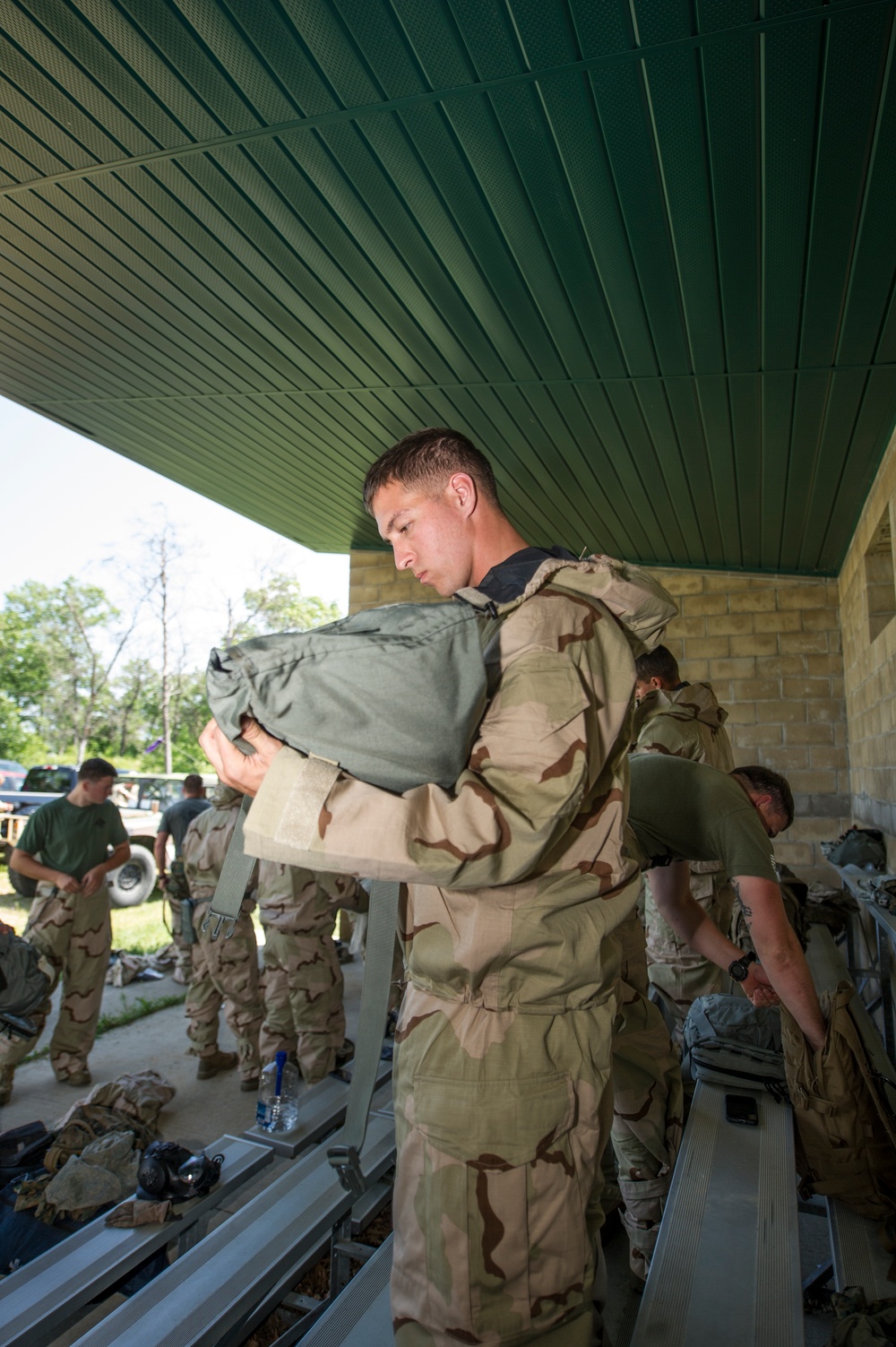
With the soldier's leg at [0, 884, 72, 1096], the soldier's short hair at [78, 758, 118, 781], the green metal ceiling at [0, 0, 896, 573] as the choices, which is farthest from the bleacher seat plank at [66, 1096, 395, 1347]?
the green metal ceiling at [0, 0, 896, 573]

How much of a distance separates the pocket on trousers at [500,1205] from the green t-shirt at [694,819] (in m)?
1.06

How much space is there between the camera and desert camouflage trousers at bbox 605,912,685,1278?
2168mm

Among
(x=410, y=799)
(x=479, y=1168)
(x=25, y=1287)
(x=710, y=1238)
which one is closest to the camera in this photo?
(x=410, y=799)

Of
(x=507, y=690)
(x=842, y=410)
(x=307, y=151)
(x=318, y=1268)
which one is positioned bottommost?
(x=318, y=1268)

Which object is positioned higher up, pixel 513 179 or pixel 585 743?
pixel 513 179

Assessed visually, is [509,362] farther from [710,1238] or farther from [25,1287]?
[25,1287]

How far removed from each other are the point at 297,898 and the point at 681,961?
1978 mm

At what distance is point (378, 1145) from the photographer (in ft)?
9.50

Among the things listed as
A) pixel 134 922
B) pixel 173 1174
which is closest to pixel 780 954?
pixel 173 1174

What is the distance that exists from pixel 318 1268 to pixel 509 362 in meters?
4.15

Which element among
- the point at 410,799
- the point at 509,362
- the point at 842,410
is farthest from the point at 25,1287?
the point at 842,410

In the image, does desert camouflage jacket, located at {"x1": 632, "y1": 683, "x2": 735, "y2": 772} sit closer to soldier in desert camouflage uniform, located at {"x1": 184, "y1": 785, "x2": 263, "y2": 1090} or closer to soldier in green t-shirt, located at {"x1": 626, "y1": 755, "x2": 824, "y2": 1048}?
soldier in green t-shirt, located at {"x1": 626, "y1": 755, "x2": 824, "y2": 1048}

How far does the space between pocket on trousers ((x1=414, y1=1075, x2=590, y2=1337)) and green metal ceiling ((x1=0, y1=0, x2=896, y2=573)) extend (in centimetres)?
269

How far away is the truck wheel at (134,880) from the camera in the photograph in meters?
11.0
